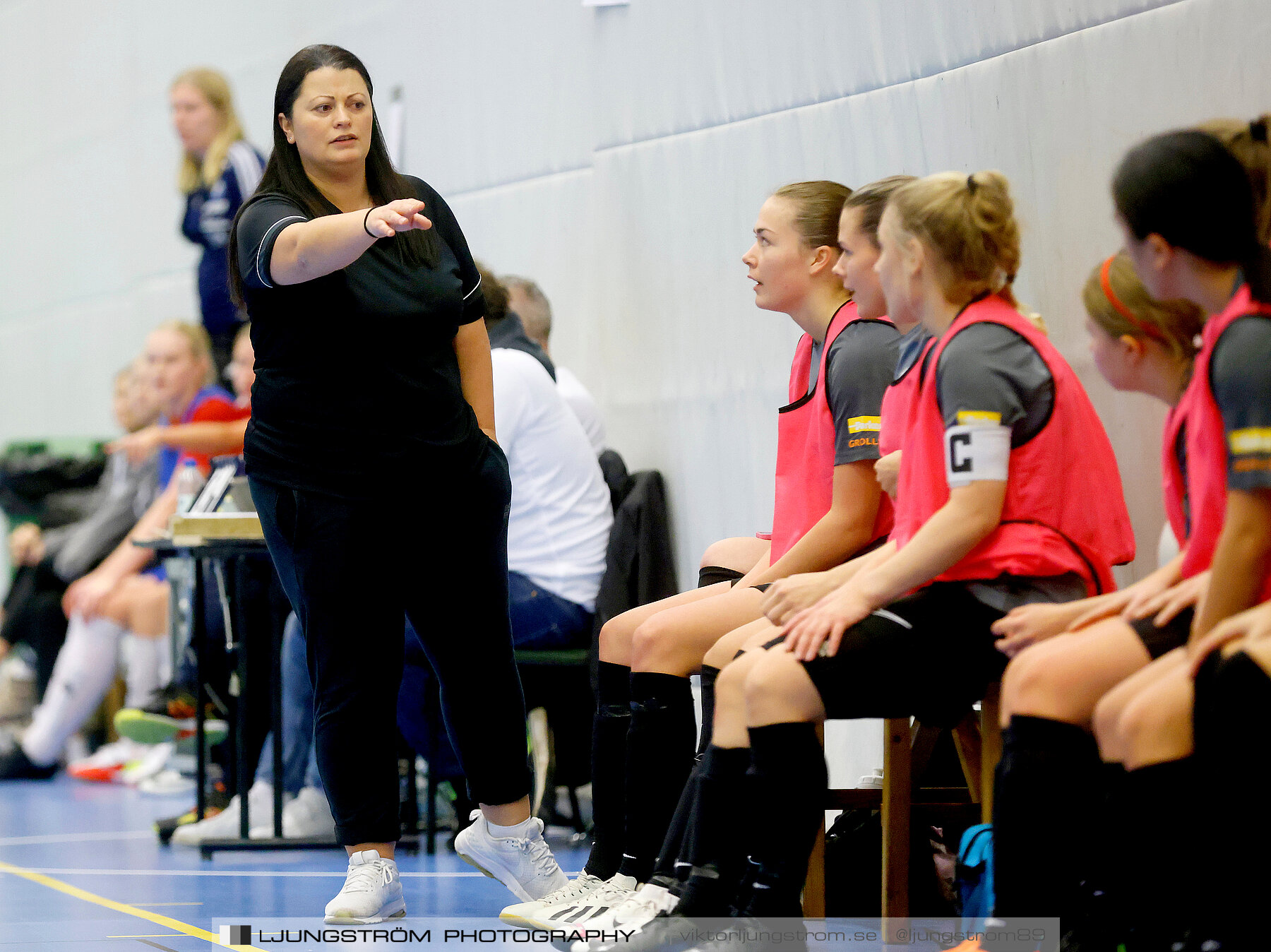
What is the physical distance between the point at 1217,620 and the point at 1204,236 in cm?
42

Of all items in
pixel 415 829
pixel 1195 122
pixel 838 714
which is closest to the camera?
pixel 838 714

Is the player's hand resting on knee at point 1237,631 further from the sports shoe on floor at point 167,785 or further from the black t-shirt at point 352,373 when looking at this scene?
the sports shoe on floor at point 167,785

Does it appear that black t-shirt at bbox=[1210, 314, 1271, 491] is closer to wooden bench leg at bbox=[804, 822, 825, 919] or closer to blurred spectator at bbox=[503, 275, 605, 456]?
wooden bench leg at bbox=[804, 822, 825, 919]

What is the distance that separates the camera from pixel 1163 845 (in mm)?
1691

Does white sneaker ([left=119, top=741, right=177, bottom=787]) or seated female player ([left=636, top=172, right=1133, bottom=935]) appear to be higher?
seated female player ([left=636, top=172, right=1133, bottom=935])

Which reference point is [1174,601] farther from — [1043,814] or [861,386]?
[861,386]

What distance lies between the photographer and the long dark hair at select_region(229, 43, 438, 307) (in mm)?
2656

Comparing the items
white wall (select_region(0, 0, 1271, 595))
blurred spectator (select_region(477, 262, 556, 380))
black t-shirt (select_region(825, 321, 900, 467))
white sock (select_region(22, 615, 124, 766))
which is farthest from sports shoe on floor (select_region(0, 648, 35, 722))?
black t-shirt (select_region(825, 321, 900, 467))

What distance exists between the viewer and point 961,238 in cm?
222

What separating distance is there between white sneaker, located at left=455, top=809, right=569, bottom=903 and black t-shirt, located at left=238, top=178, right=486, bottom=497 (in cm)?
65

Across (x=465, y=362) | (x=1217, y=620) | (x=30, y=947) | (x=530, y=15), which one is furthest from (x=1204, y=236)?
(x=530, y=15)

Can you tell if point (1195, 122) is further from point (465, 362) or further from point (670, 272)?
point (670, 272)

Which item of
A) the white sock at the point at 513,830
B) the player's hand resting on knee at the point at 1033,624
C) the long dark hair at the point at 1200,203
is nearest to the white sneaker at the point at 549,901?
the white sock at the point at 513,830

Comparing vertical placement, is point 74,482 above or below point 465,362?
below
